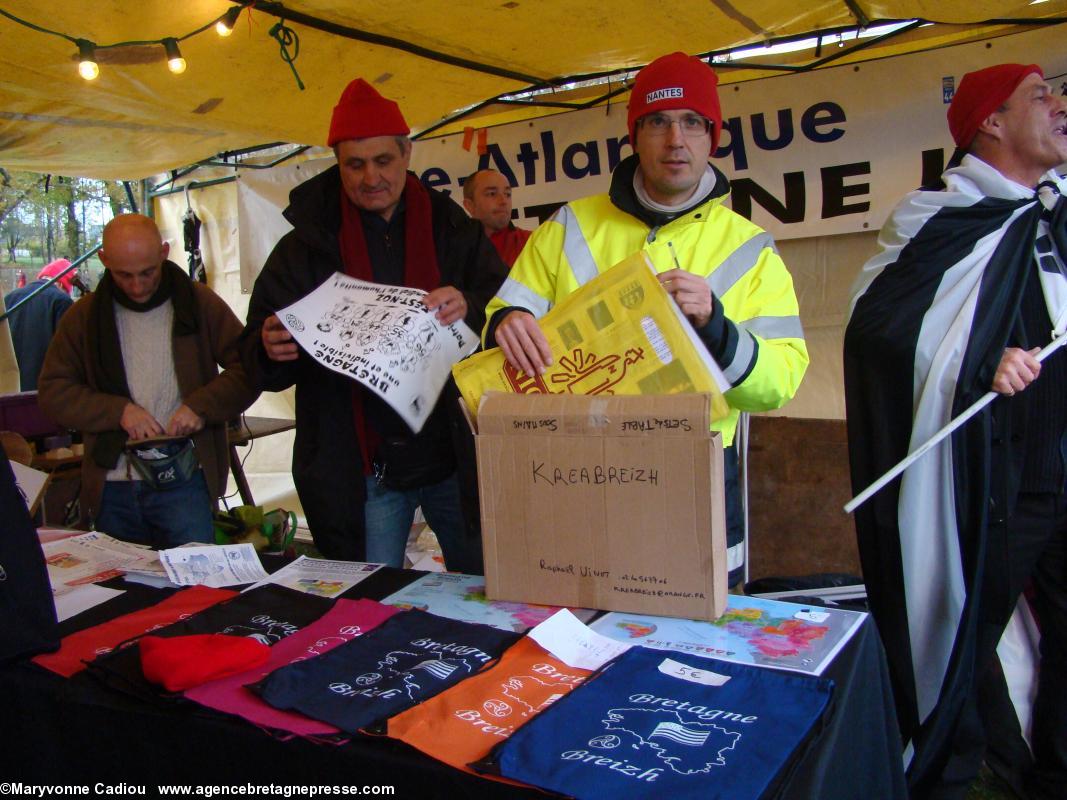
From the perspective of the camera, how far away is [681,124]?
1.74m

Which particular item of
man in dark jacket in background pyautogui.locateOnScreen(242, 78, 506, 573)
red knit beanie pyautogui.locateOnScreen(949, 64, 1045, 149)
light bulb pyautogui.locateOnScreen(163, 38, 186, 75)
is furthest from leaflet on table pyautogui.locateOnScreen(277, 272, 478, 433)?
light bulb pyautogui.locateOnScreen(163, 38, 186, 75)

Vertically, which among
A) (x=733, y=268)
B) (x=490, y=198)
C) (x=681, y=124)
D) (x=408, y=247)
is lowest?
(x=733, y=268)

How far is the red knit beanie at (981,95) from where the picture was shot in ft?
7.34

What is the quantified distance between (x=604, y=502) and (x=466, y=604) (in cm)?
35

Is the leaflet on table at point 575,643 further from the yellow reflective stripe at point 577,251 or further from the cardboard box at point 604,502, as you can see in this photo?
the yellow reflective stripe at point 577,251

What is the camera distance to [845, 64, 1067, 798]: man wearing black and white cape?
2137 millimetres

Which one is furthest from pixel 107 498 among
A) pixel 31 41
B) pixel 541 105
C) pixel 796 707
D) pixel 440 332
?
pixel 541 105

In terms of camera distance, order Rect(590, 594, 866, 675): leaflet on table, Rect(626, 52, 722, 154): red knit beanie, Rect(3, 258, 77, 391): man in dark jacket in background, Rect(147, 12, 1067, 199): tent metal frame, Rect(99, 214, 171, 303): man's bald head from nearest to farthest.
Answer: Rect(590, 594, 866, 675): leaflet on table
Rect(626, 52, 722, 154): red knit beanie
Rect(99, 214, 171, 303): man's bald head
Rect(147, 12, 1067, 199): tent metal frame
Rect(3, 258, 77, 391): man in dark jacket in background

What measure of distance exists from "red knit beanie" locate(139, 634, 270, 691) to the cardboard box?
0.43 m

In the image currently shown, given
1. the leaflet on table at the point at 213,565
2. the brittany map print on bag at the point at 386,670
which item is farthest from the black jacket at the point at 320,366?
the brittany map print on bag at the point at 386,670

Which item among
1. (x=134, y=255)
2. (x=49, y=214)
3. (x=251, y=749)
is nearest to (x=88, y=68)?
(x=134, y=255)

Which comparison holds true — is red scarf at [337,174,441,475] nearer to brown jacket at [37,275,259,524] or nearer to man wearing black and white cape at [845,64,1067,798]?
brown jacket at [37,275,259,524]

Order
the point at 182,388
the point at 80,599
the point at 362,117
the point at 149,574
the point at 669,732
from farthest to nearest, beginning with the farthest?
the point at 182,388
the point at 362,117
the point at 149,574
the point at 80,599
the point at 669,732

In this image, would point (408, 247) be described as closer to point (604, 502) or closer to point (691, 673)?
point (604, 502)
